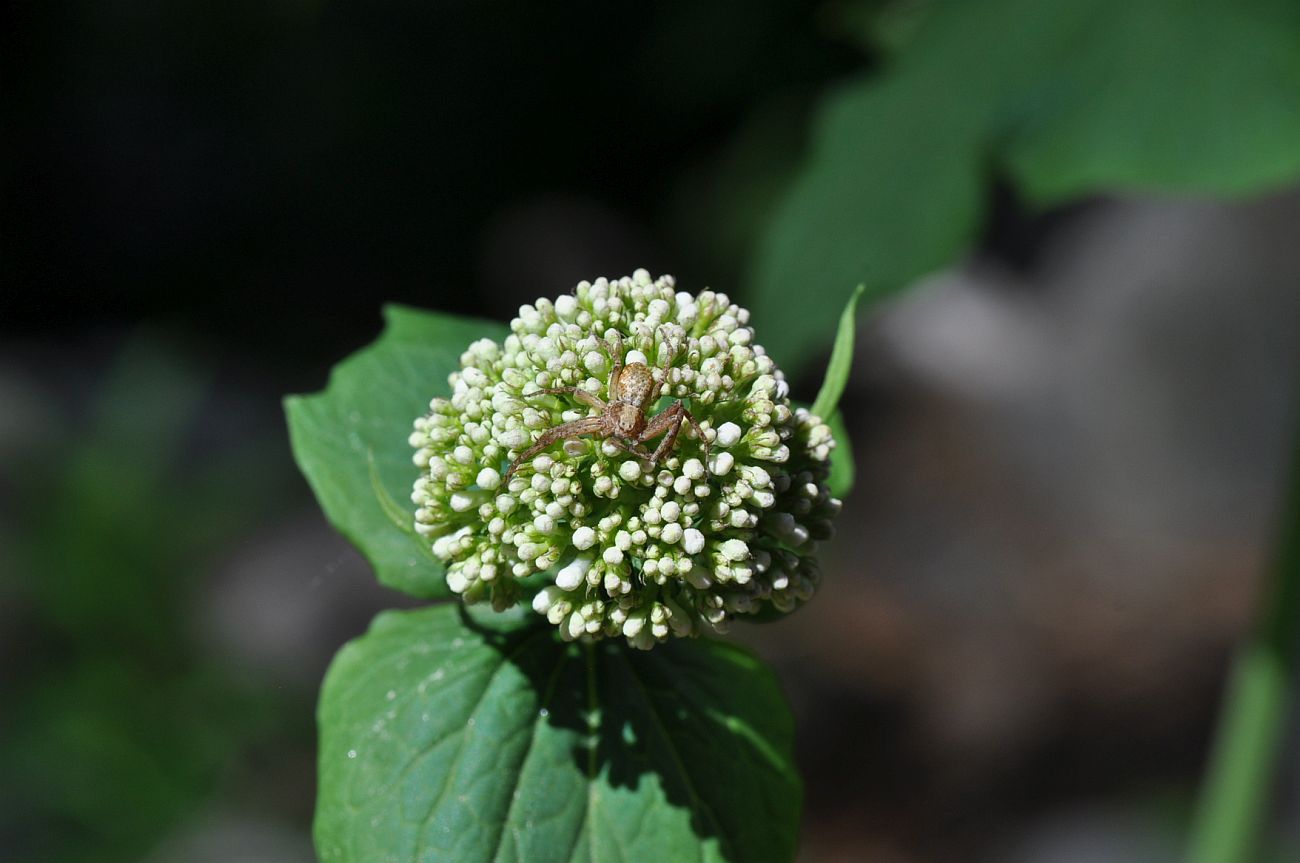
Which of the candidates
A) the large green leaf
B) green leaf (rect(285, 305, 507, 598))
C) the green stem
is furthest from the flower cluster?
the green stem

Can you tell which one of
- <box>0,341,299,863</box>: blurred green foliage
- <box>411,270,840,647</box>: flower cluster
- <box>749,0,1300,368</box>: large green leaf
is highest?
<box>749,0,1300,368</box>: large green leaf

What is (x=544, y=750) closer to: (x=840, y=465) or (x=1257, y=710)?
(x=840, y=465)

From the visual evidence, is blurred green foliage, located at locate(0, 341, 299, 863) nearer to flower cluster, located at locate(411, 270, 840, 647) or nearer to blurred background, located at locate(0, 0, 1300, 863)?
blurred background, located at locate(0, 0, 1300, 863)

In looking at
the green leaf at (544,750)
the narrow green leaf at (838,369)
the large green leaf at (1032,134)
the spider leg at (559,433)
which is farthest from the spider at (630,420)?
the large green leaf at (1032,134)

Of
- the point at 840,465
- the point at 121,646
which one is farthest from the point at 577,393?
the point at 121,646

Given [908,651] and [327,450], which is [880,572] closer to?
[908,651]

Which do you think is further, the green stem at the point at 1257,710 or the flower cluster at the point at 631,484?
the green stem at the point at 1257,710

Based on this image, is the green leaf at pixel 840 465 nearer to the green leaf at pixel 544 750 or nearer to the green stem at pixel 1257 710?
the green leaf at pixel 544 750
